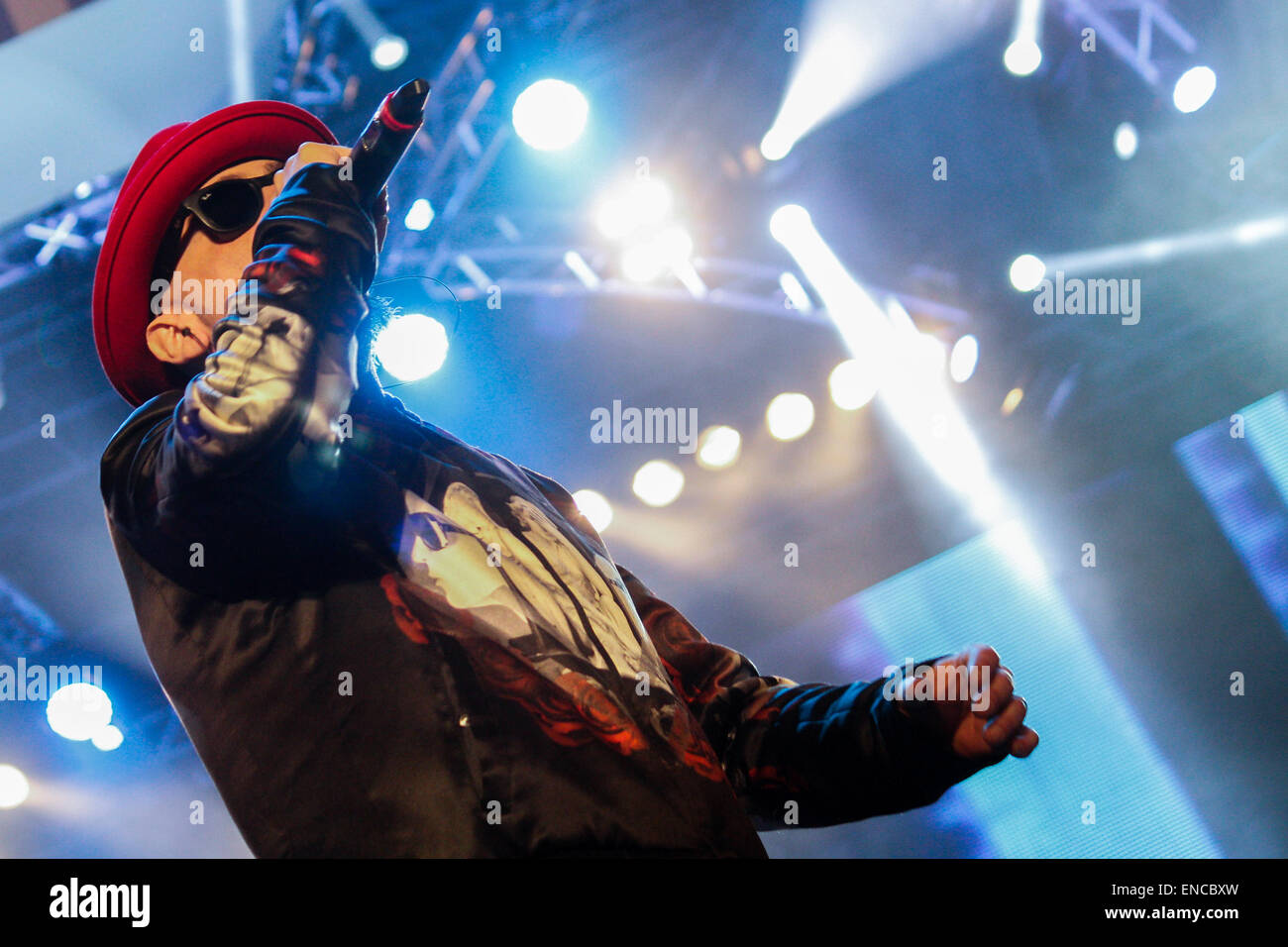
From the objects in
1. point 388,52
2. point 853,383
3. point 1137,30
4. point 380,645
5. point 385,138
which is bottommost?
point 380,645

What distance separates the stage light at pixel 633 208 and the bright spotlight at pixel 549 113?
393 millimetres

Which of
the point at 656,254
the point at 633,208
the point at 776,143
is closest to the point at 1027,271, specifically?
the point at 776,143

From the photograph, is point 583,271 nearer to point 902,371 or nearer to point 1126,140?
point 902,371

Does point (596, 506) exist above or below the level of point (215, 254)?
above

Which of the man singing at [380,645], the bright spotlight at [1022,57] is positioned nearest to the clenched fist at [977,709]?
the man singing at [380,645]

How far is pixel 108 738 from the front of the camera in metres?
4.73

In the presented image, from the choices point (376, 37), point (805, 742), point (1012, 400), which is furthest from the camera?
point (1012, 400)

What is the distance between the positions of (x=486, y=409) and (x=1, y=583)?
234 cm

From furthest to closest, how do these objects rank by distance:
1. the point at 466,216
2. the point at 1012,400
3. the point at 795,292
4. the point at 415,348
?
the point at 1012,400
the point at 795,292
the point at 466,216
the point at 415,348

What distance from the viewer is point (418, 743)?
2.97 ft

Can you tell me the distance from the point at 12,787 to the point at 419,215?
13.1 feet

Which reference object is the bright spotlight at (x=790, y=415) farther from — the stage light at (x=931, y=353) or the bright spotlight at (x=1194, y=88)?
the bright spotlight at (x=1194, y=88)
